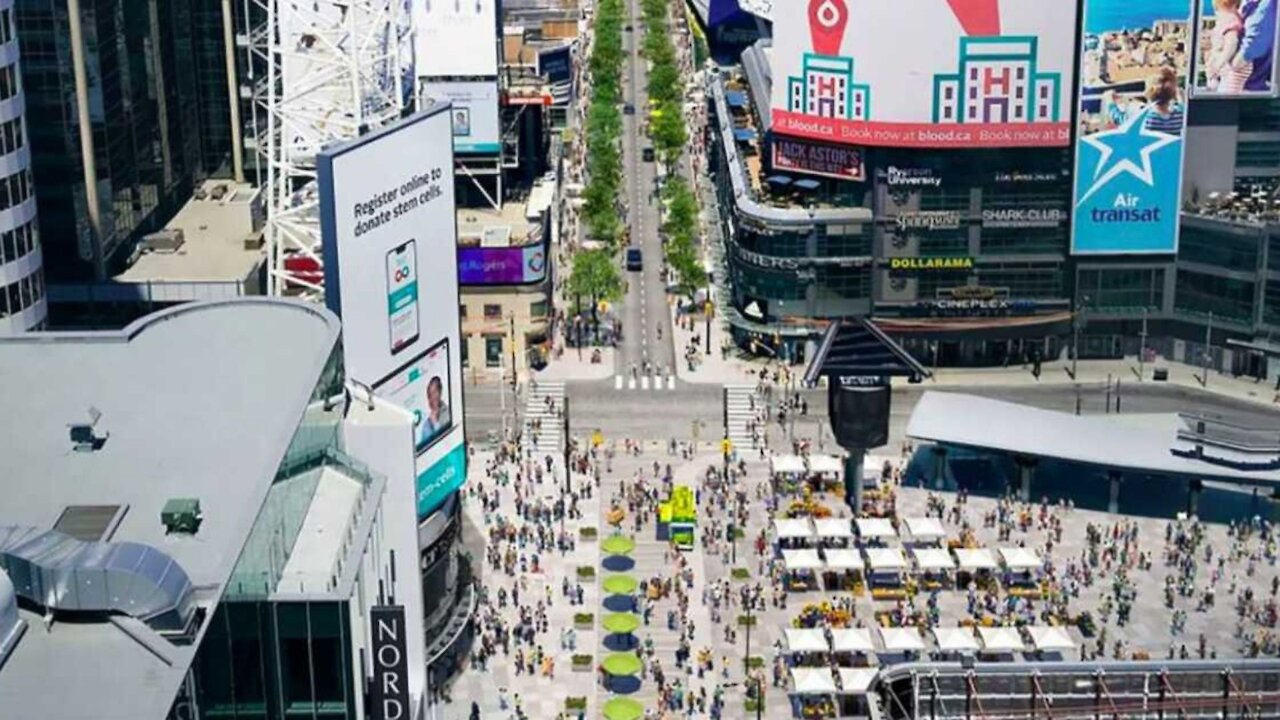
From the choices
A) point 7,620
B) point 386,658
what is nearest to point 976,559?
point 386,658

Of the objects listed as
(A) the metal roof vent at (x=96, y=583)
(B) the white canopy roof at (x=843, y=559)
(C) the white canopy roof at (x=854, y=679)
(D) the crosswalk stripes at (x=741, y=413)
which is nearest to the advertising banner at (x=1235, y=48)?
(D) the crosswalk stripes at (x=741, y=413)

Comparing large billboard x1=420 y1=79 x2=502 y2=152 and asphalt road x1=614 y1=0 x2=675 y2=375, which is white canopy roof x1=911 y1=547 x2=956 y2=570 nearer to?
asphalt road x1=614 y1=0 x2=675 y2=375

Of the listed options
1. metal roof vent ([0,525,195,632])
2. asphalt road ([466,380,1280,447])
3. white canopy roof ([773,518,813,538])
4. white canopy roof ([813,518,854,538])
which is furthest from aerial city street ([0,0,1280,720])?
white canopy roof ([773,518,813,538])

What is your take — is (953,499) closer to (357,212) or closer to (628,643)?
(628,643)

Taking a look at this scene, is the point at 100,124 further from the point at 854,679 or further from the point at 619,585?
the point at 854,679

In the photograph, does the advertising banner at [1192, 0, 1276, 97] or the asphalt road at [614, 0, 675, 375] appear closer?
the advertising banner at [1192, 0, 1276, 97]
